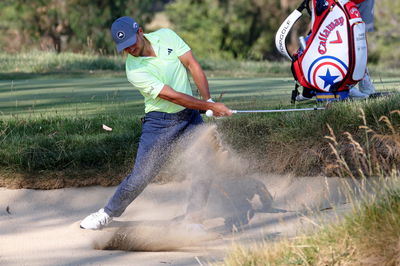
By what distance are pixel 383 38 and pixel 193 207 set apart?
3135 centimetres

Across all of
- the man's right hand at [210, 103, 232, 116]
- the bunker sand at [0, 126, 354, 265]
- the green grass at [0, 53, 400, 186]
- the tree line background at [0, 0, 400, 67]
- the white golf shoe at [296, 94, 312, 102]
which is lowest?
the tree line background at [0, 0, 400, 67]

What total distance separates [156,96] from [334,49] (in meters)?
2.31

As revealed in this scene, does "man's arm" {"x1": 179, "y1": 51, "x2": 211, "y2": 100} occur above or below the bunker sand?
above

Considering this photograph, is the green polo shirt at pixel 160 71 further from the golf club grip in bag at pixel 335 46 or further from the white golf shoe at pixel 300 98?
the white golf shoe at pixel 300 98

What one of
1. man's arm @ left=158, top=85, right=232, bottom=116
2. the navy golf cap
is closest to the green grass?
man's arm @ left=158, top=85, right=232, bottom=116

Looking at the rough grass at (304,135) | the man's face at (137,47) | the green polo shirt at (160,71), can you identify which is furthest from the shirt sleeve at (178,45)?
the rough grass at (304,135)

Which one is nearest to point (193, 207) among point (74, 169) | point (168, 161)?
point (168, 161)

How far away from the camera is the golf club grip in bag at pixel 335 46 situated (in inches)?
316

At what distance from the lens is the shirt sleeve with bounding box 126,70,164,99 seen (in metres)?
6.54

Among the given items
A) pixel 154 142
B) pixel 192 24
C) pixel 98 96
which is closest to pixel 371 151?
pixel 154 142

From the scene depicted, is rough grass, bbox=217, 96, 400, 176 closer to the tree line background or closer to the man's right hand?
the man's right hand

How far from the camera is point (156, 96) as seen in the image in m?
6.57

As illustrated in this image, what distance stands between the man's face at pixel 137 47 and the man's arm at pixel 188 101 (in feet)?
1.18

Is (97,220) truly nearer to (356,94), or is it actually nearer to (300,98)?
(300,98)
